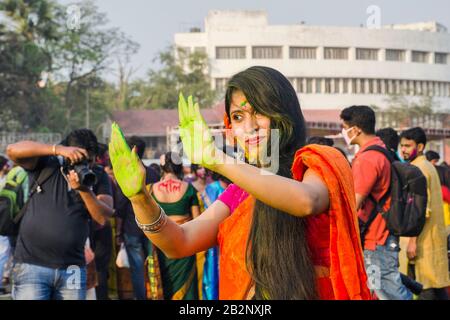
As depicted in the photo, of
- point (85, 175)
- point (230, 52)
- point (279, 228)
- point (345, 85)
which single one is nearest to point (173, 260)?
point (85, 175)

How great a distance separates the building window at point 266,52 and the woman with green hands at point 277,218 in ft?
187

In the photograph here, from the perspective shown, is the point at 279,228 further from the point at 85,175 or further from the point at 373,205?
the point at 373,205

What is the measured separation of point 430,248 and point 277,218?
4183mm

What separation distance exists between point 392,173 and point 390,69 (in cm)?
5720

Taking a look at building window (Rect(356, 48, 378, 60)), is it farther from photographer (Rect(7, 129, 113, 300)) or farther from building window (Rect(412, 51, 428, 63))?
photographer (Rect(7, 129, 113, 300))

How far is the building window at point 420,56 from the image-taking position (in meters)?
62.3

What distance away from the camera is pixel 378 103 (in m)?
61.2

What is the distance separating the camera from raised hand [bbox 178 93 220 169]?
197 centimetres

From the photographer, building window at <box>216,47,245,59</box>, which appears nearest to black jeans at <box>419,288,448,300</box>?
the photographer

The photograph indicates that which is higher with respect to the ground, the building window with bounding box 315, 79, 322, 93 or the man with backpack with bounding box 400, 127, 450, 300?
the building window with bounding box 315, 79, 322, 93

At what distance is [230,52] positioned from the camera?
5894 centimetres

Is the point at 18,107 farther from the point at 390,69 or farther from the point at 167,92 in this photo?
the point at 390,69

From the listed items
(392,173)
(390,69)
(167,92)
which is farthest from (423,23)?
(392,173)

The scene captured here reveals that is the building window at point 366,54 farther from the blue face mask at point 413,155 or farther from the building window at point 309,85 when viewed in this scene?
the blue face mask at point 413,155
